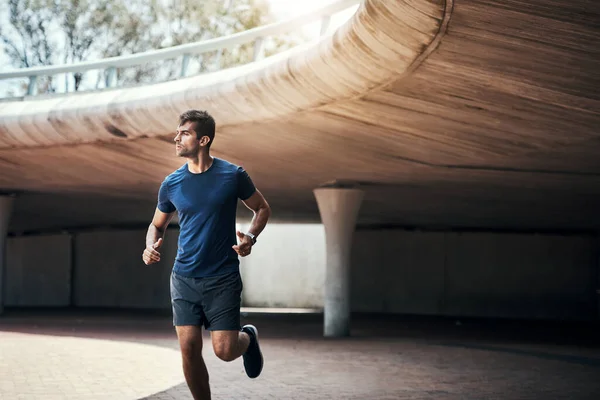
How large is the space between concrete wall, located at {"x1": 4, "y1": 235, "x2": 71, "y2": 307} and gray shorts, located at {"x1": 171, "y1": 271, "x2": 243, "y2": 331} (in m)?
→ 29.5

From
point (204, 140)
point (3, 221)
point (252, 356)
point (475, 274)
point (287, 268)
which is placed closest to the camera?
point (204, 140)

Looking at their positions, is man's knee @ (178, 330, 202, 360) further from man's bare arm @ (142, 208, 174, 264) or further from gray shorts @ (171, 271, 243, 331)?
man's bare arm @ (142, 208, 174, 264)

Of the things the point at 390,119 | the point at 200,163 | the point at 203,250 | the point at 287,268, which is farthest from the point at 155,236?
the point at 287,268

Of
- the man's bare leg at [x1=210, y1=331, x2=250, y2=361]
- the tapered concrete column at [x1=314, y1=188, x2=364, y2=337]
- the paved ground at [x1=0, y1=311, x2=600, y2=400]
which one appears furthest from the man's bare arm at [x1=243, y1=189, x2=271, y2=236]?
the tapered concrete column at [x1=314, y1=188, x2=364, y2=337]

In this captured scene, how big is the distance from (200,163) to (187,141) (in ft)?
0.56

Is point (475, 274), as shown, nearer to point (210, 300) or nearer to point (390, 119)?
point (390, 119)

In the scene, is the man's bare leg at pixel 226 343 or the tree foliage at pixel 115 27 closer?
the man's bare leg at pixel 226 343

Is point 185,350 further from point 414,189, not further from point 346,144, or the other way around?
point 414,189

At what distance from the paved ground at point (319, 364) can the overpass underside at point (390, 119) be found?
3.05 metres

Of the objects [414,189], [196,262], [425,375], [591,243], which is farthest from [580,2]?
[591,243]

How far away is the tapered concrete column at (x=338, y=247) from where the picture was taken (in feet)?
63.4

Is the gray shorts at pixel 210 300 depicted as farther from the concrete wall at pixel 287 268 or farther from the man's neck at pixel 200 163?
the concrete wall at pixel 287 268

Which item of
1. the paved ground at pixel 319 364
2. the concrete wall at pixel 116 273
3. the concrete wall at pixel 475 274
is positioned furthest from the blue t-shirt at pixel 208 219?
the concrete wall at pixel 116 273

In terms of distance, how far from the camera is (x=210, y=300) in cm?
617
